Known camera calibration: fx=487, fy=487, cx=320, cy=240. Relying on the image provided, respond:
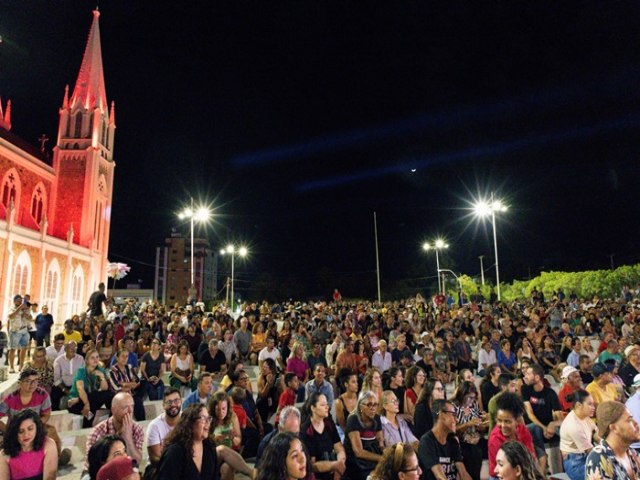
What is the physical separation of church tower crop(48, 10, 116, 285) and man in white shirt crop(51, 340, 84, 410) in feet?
80.2

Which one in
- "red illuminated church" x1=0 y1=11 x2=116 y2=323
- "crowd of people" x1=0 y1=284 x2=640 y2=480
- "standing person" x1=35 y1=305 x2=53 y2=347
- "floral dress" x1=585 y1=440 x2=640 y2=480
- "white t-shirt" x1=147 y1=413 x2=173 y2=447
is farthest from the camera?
"red illuminated church" x1=0 y1=11 x2=116 y2=323

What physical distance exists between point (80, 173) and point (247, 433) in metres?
31.6

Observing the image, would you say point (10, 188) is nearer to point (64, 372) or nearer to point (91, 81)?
point (91, 81)

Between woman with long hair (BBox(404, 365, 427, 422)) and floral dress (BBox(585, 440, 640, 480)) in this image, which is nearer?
floral dress (BBox(585, 440, 640, 480))

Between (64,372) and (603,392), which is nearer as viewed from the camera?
(603,392)

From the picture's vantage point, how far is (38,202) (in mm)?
31016

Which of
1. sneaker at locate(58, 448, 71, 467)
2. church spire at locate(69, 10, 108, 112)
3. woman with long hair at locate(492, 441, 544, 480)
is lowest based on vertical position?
sneaker at locate(58, 448, 71, 467)

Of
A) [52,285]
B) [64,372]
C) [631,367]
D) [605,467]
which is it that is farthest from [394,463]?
[52,285]

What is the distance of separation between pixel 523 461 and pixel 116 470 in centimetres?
289

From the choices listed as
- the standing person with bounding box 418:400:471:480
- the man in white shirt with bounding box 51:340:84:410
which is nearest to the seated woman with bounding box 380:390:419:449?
the standing person with bounding box 418:400:471:480

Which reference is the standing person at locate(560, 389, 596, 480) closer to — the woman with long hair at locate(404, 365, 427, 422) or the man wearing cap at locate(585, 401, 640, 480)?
the man wearing cap at locate(585, 401, 640, 480)

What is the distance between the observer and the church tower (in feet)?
107

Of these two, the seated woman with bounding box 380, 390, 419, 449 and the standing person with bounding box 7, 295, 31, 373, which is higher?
the standing person with bounding box 7, 295, 31, 373

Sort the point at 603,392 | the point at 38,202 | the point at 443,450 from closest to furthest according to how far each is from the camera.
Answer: the point at 443,450 → the point at 603,392 → the point at 38,202
